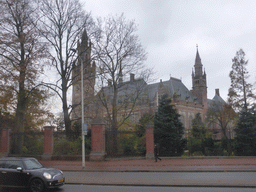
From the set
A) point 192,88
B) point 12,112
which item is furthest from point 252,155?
point 192,88

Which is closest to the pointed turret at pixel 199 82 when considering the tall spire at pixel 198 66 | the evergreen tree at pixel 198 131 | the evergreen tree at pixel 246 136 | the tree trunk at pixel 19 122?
the tall spire at pixel 198 66

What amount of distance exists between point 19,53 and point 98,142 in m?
12.5

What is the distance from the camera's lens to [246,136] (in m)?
24.7

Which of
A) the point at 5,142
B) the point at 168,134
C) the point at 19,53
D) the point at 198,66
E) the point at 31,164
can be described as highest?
the point at 198,66

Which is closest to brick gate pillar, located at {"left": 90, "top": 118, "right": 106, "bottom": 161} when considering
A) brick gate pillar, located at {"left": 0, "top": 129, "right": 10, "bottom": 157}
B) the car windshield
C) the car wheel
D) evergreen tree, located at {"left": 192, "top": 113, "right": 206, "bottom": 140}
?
brick gate pillar, located at {"left": 0, "top": 129, "right": 10, "bottom": 157}

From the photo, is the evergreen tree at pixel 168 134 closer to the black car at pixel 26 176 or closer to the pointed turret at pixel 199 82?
the black car at pixel 26 176

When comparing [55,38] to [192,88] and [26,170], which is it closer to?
[26,170]

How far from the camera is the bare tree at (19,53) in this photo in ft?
76.3

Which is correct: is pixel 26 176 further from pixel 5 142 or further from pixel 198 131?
pixel 198 131

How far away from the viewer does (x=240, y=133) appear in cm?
2512

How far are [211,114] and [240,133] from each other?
37.8m

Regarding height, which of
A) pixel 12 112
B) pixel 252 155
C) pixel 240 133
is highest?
pixel 12 112

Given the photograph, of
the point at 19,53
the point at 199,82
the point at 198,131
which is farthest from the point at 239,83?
the point at 199,82

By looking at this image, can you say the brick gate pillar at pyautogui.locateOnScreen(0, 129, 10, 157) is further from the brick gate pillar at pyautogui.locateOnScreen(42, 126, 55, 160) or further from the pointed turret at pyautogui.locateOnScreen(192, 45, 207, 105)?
the pointed turret at pyautogui.locateOnScreen(192, 45, 207, 105)
